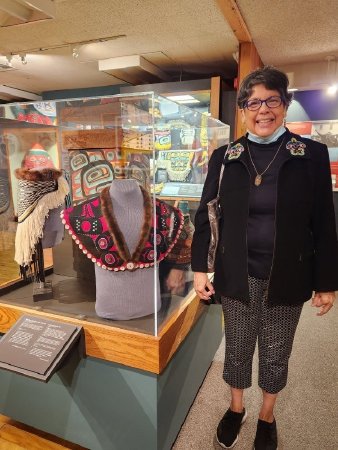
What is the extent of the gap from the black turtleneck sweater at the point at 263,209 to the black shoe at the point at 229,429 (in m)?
0.68

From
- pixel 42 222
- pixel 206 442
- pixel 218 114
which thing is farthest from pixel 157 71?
pixel 206 442

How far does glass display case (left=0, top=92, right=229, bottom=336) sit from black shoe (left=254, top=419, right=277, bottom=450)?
1.92 ft

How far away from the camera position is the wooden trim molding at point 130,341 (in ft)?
3.58

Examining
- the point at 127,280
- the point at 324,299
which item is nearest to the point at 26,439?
the point at 127,280

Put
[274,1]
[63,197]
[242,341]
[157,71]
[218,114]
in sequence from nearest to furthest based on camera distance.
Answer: [242,341] < [63,197] < [274,1] < [218,114] < [157,71]

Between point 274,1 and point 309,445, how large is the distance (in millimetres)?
2380

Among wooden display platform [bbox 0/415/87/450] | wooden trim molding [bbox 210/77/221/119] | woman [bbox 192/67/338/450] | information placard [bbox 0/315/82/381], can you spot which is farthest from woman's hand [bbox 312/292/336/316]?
wooden trim molding [bbox 210/77/221/119]

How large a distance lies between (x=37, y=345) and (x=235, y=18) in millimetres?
2112

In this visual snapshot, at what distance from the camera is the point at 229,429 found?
4.51 feet

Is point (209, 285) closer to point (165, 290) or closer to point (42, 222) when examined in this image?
point (165, 290)

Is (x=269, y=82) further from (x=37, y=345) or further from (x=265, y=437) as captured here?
(x=265, y=437)

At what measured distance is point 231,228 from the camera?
1111mm

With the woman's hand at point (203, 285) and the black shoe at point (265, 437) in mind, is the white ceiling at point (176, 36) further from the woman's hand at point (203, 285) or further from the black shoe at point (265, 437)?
the black shoe at point (265, 437)

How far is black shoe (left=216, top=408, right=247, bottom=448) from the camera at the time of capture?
53.6 inches
